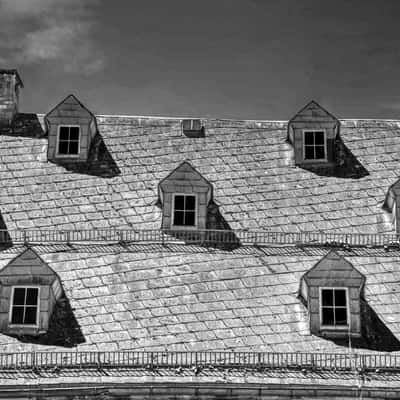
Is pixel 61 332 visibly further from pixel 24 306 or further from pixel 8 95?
pixel 8 95

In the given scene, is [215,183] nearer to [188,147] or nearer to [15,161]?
[188,147]

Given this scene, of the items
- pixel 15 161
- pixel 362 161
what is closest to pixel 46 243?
pixel 15 161

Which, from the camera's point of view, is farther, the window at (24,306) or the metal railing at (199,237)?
the metal railing at (199,237)

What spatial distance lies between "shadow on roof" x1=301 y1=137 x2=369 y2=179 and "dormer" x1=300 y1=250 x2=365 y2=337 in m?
6.30

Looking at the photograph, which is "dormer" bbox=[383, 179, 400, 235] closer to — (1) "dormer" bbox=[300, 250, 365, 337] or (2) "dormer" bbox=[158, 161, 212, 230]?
(1) "dormer" bbox=[300, 250, 365, 337]

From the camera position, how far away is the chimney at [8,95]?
1857 inches

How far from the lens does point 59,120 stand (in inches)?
1809

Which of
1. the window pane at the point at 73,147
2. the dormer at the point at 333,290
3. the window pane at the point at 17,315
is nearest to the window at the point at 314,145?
the dormer at the point at 333,290

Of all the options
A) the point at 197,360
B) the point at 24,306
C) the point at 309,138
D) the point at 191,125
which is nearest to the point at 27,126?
the point at 191,125

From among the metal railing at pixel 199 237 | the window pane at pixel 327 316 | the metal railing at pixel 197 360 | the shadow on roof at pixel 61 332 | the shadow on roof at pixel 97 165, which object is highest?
the shadow on roof at pixel 97 165

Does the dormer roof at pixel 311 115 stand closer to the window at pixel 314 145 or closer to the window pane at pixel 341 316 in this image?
the window at pixel 314 145

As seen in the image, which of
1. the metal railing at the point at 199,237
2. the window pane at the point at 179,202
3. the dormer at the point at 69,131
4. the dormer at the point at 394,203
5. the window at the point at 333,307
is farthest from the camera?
the dormer at the point at 69,131

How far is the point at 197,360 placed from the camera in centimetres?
3706

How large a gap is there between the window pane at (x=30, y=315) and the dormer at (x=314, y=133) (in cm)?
1256
